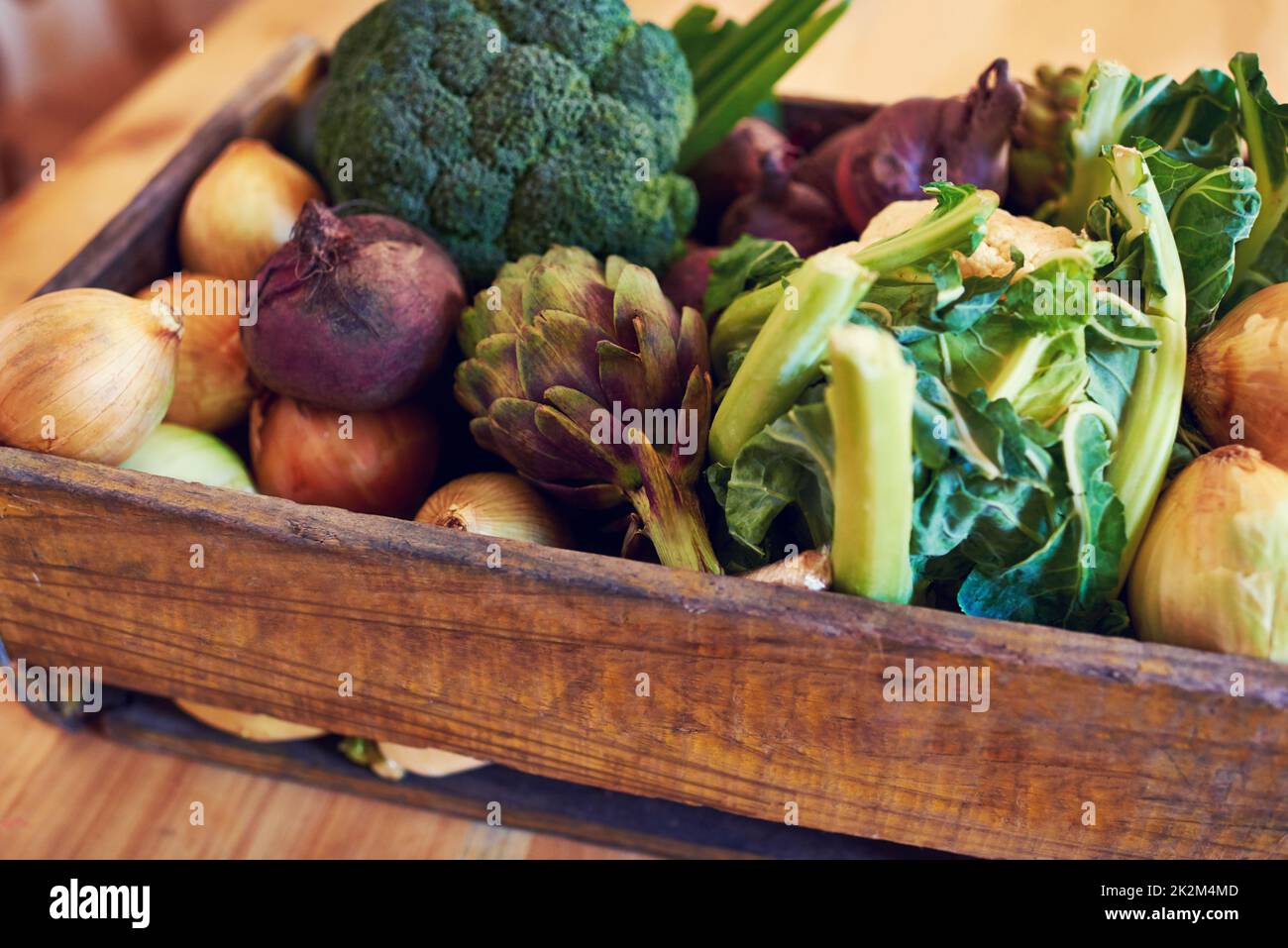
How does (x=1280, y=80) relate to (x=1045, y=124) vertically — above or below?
above

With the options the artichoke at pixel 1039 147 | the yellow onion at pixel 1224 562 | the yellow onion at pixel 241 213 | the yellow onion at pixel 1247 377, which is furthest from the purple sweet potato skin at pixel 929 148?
the yellow onion at pixel 241 213

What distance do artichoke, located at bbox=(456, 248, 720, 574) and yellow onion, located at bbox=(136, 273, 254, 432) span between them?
22cm

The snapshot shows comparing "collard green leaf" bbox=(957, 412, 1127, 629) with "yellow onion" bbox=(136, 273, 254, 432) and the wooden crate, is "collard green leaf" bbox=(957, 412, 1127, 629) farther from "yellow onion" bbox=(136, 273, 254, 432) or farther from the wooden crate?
"yellow onion" bbox=(136, 273, 254, 432)

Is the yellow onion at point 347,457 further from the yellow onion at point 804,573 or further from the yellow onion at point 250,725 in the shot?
the yellow onion at point 804,573

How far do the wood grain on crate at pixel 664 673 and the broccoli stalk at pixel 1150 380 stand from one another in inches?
4.3

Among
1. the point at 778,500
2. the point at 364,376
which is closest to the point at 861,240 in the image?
the point at 778,500

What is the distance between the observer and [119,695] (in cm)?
87

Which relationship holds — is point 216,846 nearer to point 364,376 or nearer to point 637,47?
point 364,376

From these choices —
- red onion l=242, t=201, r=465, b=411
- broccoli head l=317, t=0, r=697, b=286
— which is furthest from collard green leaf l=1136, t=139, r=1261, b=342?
red onion l=242, t=201, r=465, b=411

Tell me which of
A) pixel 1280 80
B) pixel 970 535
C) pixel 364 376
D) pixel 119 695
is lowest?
pixel 119 695

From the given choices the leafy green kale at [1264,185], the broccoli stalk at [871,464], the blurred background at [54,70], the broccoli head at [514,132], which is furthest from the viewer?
the blurred background at [54,70]

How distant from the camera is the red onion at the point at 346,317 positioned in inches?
29.7

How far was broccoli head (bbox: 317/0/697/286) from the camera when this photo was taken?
2.80 ft

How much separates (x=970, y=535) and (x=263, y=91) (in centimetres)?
80
